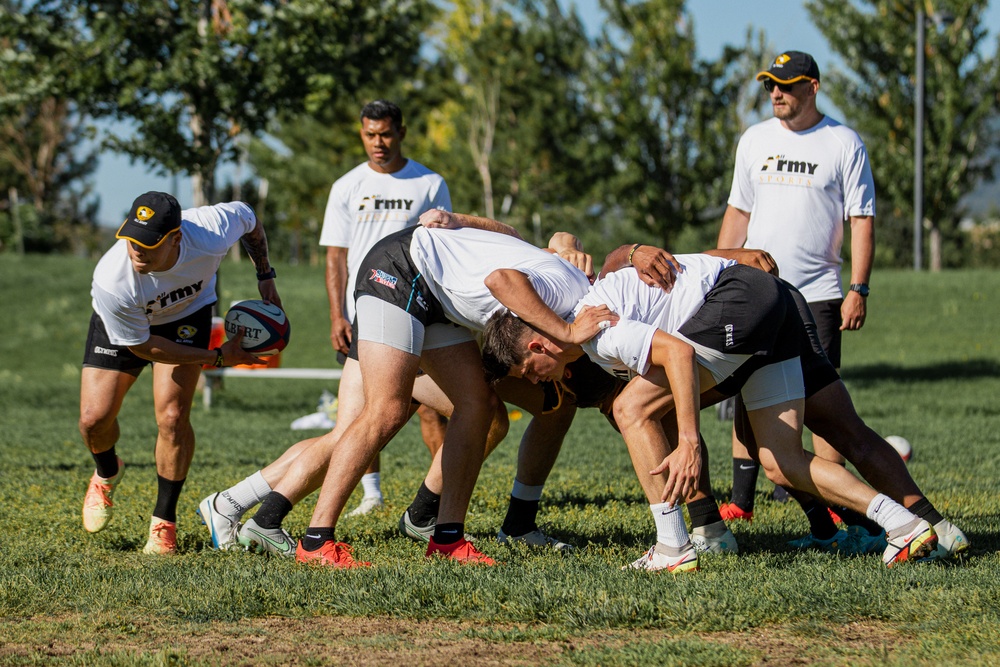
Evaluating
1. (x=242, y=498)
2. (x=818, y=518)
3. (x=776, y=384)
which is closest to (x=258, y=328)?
(x=242, y=498)

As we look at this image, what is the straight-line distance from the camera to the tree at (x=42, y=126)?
48.8ft

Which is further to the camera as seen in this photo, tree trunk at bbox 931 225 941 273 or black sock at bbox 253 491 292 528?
tree trunk at bbox 931 225 941 273

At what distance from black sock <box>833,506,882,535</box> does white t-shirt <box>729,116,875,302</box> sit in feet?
4.51

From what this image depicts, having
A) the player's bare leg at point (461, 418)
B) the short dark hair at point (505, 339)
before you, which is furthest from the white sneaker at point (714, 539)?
the short dark hair at point (505, 339)

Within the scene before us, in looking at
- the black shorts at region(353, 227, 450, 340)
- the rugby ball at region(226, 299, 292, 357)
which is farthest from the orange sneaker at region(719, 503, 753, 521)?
the rugby ball at region(226, 299, 292, 357)

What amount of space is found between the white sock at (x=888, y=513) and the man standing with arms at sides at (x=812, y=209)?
152 centimetres

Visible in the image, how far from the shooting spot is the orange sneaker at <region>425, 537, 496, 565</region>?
17.4 feet

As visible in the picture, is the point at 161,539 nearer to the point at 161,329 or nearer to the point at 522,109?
the point at 161,329

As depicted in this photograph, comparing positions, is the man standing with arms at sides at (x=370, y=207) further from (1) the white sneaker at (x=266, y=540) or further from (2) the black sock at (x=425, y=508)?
(1) the white sneaker at (x=266, y=540)

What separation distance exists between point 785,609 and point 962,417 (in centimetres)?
926

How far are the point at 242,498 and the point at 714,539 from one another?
2.41 metres

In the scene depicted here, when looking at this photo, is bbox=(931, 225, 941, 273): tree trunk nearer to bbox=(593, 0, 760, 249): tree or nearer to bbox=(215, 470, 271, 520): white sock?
bbox=(593, 0, 760, 249): tree

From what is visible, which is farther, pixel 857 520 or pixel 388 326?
pixel 857 520

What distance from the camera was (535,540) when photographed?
5.87 meters
